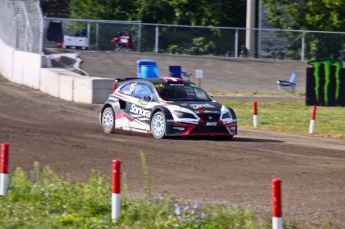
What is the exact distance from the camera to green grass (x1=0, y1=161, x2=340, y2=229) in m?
7.28

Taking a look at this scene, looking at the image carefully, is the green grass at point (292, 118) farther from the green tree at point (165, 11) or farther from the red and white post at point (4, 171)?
the green tree at point (165, 11)

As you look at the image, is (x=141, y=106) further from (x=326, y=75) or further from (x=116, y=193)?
(x=326, y=75)

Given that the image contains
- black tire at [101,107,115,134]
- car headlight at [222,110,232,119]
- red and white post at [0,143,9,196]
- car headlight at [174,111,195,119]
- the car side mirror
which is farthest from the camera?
black tire at [101,107,115,134]

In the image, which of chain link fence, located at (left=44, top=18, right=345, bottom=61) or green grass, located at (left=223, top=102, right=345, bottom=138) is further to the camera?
chain link fence, located at (left=44, top=18, right=345, bottom=61)

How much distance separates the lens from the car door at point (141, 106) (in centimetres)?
1645

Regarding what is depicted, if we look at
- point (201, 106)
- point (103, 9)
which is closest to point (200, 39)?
point (103, 9)

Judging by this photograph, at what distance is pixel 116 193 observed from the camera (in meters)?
7.35

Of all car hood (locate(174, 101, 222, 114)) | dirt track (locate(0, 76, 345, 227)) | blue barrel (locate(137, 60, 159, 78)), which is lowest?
dirt track (locate(0, 76, 345, 227))

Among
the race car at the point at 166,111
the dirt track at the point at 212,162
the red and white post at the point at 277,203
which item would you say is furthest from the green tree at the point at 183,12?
the red and white post at the point at 277,203

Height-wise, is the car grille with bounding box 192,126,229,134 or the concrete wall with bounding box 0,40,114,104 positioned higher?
the concrete wall with bounding box 0,40,114,104

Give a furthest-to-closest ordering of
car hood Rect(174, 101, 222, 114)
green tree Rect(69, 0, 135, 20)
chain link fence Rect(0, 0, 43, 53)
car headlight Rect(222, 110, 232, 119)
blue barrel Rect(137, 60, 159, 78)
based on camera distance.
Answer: green tree Rect(69, 0, 135, 20), chain link fence Rect(0, 0, 43, 53), blue barrel Rect(137, 60, 159, 78), car headlight Rect(222, 110, 232, 119), car hood Rect(174, 101, 222, 114)

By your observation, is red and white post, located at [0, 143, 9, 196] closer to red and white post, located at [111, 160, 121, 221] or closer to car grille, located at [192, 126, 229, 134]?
red and white post, located at [111, 160, 121, 221]

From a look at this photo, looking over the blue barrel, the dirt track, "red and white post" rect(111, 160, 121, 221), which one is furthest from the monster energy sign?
"red and white post" rect(111, 160, 121, 221)

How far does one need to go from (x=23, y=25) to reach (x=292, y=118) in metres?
14.7
